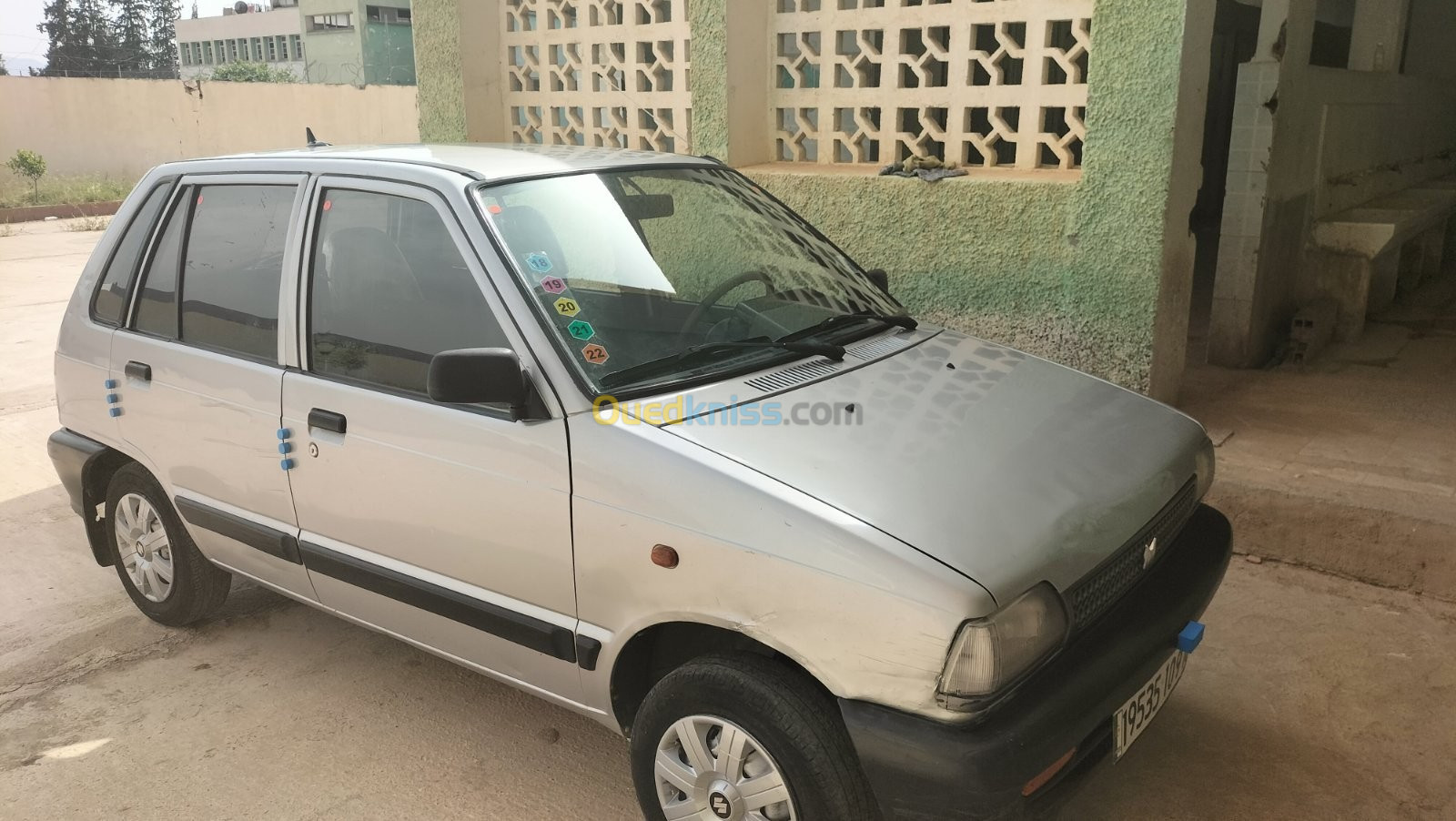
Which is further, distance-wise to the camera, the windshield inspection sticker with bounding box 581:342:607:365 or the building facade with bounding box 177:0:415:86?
the building facade with bounding box 177:0:415:86

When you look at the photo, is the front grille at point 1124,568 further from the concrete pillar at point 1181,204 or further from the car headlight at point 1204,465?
the concrete pillar at point 1181,204

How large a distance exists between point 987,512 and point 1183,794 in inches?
46.9


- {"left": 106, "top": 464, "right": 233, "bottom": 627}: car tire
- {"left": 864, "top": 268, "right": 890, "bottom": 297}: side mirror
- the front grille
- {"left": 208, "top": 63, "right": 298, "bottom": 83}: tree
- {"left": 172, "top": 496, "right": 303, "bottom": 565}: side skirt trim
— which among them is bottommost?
{"left": 106, "top": 464, "right": 233, "bottom": 627}: car tire

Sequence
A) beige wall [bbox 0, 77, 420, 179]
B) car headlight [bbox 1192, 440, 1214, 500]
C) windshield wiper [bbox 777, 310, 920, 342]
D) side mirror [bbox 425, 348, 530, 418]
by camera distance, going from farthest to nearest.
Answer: beige wall [bbox 0, 77, 420, 179], windshield wiper [bbox 777, 310, 920, 342], car headlight [bbox 1192, 440, 1214, 500], side mirror [bbox 425, 348, 530, 418]

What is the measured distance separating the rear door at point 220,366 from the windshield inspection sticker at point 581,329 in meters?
1.06

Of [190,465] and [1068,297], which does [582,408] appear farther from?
[1068,297]

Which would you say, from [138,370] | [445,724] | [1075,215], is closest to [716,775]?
[445,724]

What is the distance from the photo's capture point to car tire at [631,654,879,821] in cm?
217

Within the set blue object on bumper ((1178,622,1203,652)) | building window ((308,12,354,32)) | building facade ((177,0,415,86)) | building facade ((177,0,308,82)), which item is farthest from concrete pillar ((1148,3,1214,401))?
building facade ((177,0,308,82))

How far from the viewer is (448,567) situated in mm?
2820

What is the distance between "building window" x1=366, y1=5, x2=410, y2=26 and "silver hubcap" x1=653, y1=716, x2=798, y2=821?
172 ft

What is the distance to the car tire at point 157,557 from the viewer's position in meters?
3.80

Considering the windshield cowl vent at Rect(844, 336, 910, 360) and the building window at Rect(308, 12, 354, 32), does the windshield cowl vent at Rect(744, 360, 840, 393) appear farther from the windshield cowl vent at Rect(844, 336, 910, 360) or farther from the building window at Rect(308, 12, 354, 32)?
the building window at Rect(308, 12, 354, 32)

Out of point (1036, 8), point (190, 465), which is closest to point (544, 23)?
point (1036, 8)
